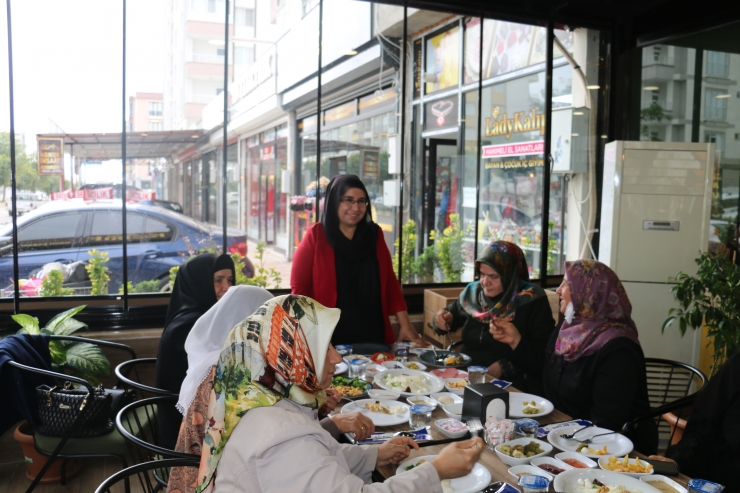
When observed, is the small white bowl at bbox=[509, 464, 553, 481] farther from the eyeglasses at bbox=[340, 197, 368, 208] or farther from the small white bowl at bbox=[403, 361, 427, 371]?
the eyeglasses at bbox=[340, 197, 368, 208]

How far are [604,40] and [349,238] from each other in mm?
3298

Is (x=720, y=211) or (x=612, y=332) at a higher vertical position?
(x=720, y=211)

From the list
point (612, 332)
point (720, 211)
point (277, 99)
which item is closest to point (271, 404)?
point (612, 332)

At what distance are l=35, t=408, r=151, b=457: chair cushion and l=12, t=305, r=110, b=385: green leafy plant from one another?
53cm

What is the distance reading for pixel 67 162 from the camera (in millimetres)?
3930

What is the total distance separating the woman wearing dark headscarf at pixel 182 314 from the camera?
7.85 feet

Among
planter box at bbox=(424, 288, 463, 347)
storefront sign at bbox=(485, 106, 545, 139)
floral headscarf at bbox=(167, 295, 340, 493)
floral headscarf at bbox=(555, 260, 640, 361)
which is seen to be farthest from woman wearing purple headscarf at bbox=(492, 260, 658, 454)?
storefront sign at bbox=(485, 106, 545, 139)

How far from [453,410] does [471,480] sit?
537mm

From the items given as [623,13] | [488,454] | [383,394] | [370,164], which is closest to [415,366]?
[383,394]

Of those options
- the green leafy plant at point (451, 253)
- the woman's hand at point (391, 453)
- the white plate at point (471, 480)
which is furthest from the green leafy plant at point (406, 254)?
the white plate at point (471, 480)

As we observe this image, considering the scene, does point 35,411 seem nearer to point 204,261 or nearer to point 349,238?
point 204,261

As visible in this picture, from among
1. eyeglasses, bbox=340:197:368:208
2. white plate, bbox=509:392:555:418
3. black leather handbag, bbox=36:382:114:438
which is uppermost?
eyeglasses, bbox=340:197:368:208

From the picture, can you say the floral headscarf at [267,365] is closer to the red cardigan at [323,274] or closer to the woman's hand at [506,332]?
the woman's hand at [506,332]

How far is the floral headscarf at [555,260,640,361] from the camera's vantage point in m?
2.54
